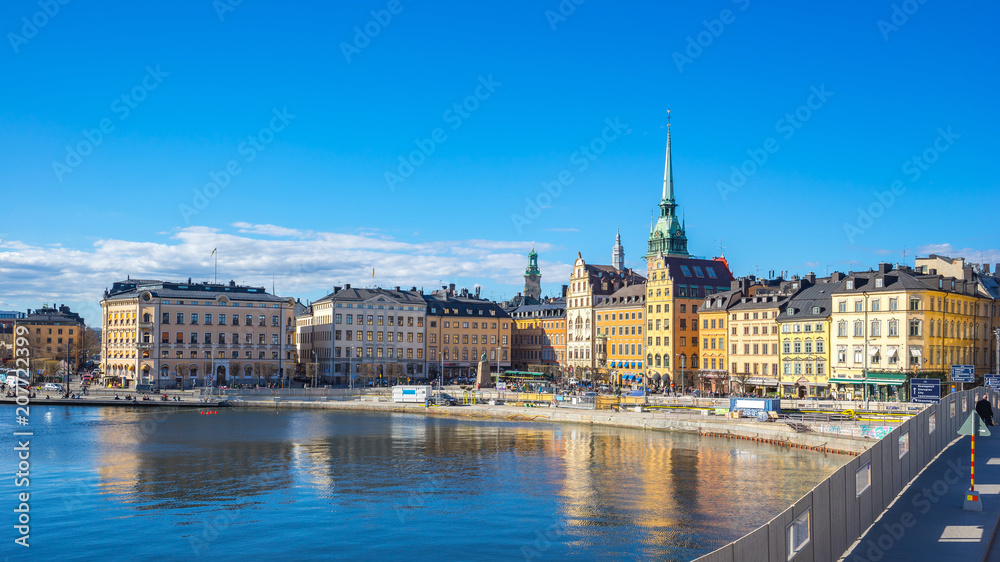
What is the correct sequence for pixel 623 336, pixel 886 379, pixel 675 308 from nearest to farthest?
pixel 886 379
pixel 675 308
pixel 623 336

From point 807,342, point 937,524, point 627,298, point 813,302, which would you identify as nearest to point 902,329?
point 807,342

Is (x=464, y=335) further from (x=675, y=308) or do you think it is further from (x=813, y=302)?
(x=813, y=302)

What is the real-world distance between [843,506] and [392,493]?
1156 inches

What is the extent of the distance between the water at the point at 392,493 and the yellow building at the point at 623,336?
1866 inches

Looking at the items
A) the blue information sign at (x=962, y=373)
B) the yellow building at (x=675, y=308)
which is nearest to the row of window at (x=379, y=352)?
the yellow building at (x=675, y=308)

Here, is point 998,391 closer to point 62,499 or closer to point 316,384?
point 62,499

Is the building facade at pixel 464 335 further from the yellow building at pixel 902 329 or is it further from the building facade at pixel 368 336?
the yellow building at pixel 902 329

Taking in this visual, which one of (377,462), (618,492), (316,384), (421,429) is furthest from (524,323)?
(618,492)

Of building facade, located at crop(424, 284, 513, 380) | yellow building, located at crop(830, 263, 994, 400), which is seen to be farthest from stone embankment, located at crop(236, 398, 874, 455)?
building facade, located at crop(424, 284, 513, 380)

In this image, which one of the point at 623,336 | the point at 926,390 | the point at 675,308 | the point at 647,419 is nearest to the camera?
the point at 926,390

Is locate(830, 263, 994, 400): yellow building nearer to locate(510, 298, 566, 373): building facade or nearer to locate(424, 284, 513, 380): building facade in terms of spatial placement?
locate(510, 298, 566, 373): building facade

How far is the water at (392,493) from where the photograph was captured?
33219 mm

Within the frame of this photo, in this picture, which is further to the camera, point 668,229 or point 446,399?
point 668,229

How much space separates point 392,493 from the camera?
4406cm
